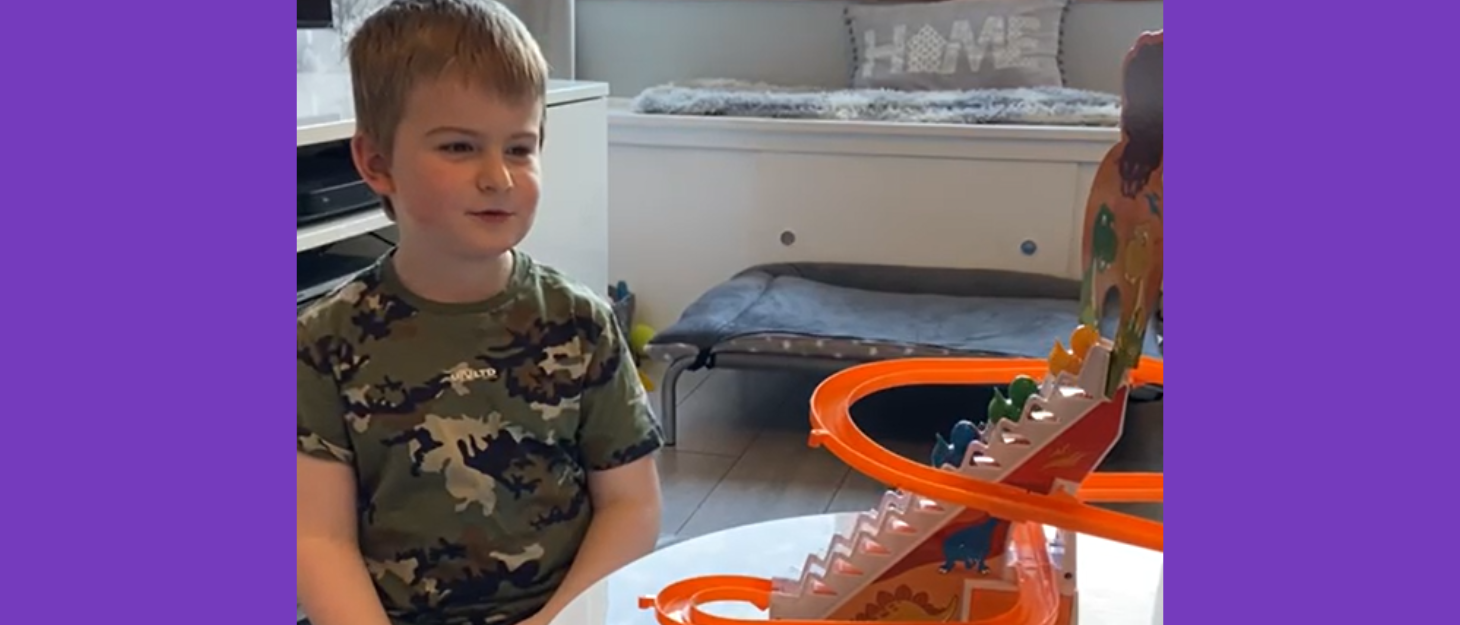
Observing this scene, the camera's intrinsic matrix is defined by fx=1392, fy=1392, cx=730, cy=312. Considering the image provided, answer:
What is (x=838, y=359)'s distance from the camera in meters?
2.60

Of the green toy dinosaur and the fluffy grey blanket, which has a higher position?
the fluffy grey blanket

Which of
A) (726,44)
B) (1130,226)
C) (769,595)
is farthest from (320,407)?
(726,44)

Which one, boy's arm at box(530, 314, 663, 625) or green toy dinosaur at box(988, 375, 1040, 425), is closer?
green toy dinosaur at box(988, 375, 1040, 425)

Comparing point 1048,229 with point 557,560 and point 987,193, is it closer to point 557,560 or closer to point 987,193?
point 987,193

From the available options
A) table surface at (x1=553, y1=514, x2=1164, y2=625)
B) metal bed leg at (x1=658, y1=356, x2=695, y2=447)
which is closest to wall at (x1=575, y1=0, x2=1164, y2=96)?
metal bed leg at (x1=658, y1=356, x2=695, y2=447)

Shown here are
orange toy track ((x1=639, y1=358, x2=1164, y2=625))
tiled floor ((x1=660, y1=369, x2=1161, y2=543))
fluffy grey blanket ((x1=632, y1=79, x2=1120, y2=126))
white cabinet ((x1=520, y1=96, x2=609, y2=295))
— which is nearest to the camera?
orange toy track ((x1=639, y1=358, x2=1164, y2=625))

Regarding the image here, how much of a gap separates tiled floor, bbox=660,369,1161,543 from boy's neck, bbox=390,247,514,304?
3.94 ft

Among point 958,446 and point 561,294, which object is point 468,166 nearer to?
point 561,294

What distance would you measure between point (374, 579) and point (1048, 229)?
226 cm

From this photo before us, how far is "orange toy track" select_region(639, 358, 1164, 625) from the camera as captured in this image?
74cm

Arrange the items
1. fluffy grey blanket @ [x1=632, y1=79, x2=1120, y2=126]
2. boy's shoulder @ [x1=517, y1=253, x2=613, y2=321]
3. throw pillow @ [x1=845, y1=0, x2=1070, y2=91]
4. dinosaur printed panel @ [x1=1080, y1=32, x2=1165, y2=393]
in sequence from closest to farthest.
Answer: dinosaur printed panel @ [x1=1080, y1=32, x2=1165, y2=393] < boy's shoulder @ [x1=517, y1=253, x2=613, y2=321] < fluffy grey blanket @ [x1=632, y1=79, x2=1120, y2=126] < throw pillow @ [x1=845, y1=0, x2=1070, y2=91]

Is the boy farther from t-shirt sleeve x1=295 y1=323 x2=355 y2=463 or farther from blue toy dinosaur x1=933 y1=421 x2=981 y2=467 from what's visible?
blue toy dinosaur x1=933 y1=421 x2=981 y2=467

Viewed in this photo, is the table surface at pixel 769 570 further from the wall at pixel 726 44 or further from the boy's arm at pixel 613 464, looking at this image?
the wall at pixel 726 44

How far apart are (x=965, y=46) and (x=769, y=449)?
4.39 feet
